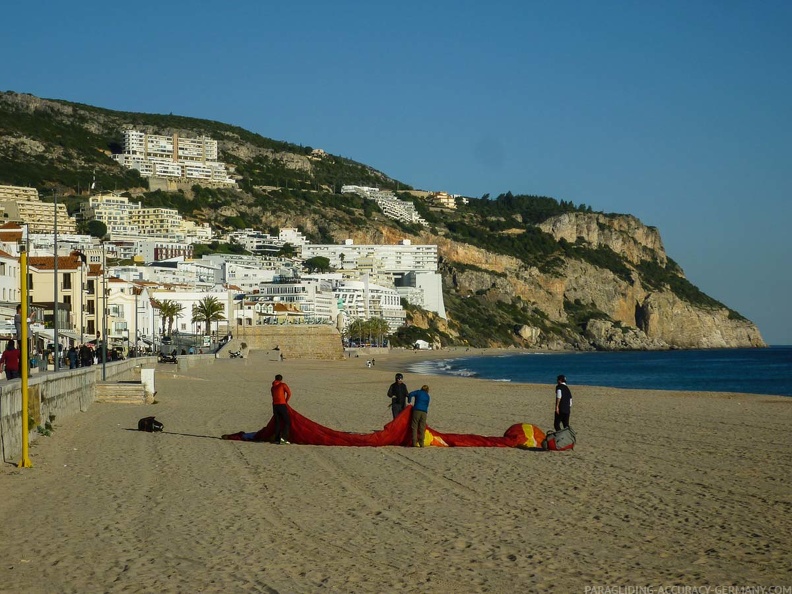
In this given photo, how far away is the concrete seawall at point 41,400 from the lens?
46.5 feet

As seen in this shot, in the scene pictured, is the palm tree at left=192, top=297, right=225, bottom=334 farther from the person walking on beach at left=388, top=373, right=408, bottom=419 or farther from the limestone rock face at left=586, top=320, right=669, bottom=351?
the limestone rock face at left=586, top=320, right=669, bottom=351

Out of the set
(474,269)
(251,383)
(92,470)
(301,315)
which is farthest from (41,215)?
(92,470)

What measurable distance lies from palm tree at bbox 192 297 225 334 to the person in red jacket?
78.3 metres

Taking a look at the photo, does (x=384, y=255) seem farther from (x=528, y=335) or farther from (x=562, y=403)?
(x=562, y=403)

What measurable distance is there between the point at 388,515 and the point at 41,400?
9403 millimetres

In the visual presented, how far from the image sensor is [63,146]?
198625 mm

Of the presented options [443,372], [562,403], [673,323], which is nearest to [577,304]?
[673,323]

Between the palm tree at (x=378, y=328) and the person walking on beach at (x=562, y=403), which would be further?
the palm tree at (x=378, y=328)

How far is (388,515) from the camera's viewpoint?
444 inches

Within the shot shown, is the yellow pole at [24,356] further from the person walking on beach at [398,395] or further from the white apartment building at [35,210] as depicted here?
the white apartment building at [35,210]

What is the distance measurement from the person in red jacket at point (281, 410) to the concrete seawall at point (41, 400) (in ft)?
12.7

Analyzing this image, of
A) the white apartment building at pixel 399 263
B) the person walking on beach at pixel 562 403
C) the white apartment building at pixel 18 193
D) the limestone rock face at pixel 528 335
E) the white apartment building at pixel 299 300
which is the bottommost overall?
the person walking on beach at pixel 562 403

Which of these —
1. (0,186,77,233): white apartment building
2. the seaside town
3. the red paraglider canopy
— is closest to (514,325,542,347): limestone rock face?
the seaside town

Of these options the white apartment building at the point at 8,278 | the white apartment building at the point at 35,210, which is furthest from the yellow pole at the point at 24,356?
the white apartment building at the point at 35,210
